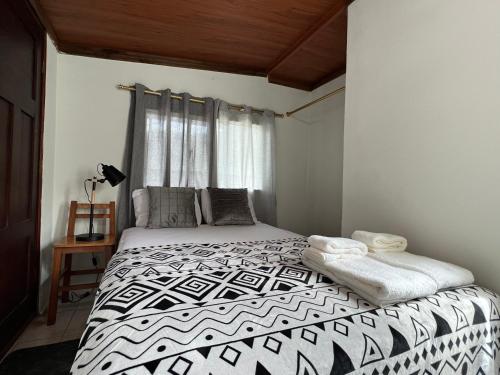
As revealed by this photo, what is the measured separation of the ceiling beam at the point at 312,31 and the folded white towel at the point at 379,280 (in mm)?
1865

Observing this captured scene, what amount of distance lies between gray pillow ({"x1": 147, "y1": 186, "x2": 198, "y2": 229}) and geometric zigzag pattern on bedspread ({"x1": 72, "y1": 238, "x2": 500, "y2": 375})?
39.8 inches

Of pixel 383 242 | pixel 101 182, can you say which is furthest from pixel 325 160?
pixel 101 182

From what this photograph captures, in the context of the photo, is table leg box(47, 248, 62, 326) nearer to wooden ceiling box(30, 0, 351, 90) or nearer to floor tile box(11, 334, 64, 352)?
floor tile box(11, 334, 64, 352)

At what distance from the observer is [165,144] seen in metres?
2.53

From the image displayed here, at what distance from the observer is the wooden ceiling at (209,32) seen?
75.1 inches

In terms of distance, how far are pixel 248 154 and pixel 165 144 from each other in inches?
35.5

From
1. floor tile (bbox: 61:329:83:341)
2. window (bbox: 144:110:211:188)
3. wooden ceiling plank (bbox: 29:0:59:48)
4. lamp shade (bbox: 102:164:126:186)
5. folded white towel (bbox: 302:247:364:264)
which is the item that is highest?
wooden ceiling plank (bbox: 29:0:59:48)

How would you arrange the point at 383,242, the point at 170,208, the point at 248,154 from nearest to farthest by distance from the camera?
the point at 383,242, the point at 170,208, the point at 248,154

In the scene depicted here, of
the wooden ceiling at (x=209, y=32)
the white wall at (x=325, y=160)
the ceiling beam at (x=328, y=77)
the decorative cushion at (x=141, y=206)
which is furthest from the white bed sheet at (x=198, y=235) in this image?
the ceiling beam at (x=328, y=77)

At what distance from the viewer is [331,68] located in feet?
9.30

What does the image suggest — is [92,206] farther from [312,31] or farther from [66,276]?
[312,31]

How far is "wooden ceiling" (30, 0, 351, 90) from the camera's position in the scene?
6.26 ft

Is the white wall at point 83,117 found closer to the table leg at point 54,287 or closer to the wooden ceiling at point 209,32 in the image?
the wooden ceiling at point 209,32

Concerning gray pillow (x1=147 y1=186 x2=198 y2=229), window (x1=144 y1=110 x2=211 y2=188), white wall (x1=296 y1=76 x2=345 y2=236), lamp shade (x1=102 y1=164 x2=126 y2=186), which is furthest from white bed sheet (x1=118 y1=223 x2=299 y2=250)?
white wall (x1=296 y1=76 x2=345 y2=236)
